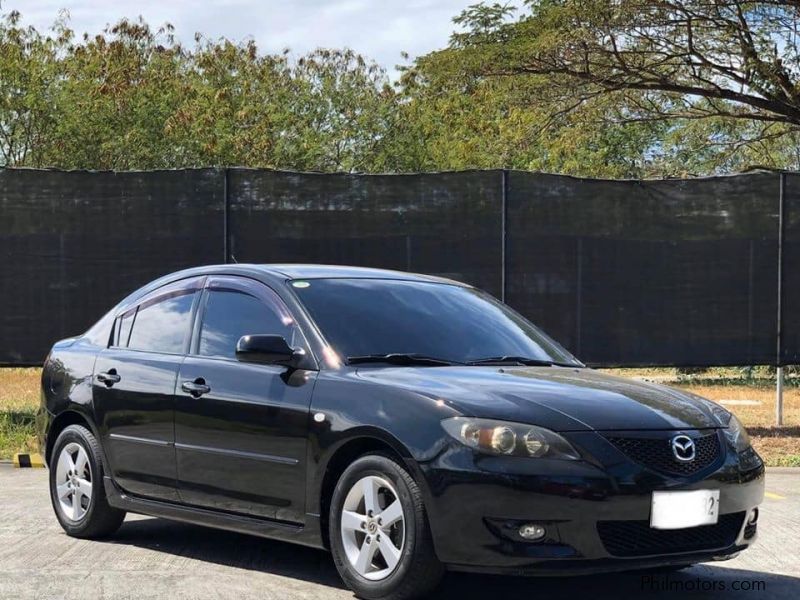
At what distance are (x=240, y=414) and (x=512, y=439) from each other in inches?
63.4

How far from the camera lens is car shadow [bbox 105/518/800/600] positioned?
6324 millimetres

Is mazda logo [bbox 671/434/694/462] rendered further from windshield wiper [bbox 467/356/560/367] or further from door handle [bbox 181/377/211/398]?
door handle [bbox 181/377/211/398]

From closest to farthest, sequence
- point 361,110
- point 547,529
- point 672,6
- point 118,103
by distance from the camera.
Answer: point 547,529 → point 672,6 → point 118,103 → point 361,110

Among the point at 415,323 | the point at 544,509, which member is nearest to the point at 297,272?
the point at 415,323

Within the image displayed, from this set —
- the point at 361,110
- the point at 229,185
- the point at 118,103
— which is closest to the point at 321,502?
the point at 229,185

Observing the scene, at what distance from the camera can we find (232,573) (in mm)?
6766

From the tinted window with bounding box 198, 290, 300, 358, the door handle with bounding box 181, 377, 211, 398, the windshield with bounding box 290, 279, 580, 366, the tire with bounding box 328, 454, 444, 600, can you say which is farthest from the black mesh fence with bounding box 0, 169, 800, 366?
the tire with bounding box 328, 454, 444, 600

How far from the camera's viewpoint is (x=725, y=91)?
1875 centimetres

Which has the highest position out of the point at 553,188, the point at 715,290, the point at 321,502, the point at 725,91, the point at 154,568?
the point at 725,91

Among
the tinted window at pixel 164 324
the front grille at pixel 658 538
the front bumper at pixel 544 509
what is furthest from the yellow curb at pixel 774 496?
the tinted window at pixel 164 324

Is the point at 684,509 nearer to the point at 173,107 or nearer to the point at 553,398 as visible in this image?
the point at 553,398

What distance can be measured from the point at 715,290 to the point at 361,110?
98.9ft

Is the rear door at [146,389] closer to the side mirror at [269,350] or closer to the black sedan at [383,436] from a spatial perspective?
the black sedan at [383,436]

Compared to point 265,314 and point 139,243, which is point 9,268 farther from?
point 265,314
